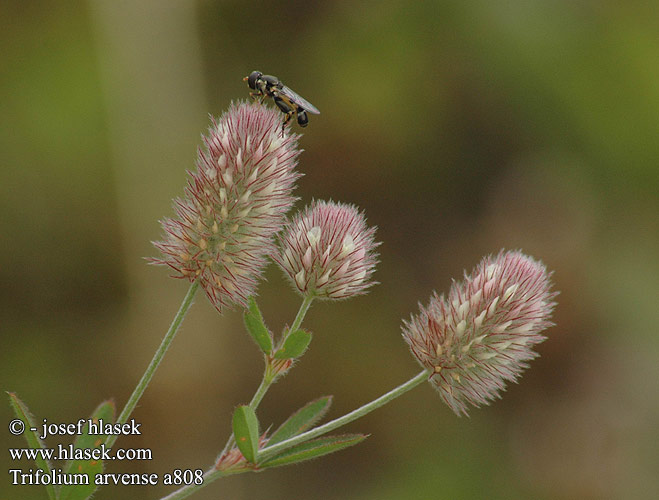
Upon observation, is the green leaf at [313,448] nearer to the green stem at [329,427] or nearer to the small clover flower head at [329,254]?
the green stem at [329,427]

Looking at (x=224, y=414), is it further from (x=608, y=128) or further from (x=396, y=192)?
(x=608, y=128)

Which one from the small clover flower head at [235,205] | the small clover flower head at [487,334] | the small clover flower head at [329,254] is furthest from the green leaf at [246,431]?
the small clover flower head at [487,334]

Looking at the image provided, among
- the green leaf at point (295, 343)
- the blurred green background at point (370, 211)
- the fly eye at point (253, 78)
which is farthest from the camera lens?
the blurred green background at point (370, 211)

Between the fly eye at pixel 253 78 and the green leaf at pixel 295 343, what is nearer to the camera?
the green leaf at pixel 295 343

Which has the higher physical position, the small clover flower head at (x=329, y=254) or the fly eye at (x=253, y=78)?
the fly eye at (x=253, y=78)

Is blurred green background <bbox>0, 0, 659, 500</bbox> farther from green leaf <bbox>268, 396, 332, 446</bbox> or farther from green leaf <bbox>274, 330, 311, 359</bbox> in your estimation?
green leaf <bbox>274, 330, 311, 359</bbox>

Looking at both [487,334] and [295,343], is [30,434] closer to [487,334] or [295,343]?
[295,343]

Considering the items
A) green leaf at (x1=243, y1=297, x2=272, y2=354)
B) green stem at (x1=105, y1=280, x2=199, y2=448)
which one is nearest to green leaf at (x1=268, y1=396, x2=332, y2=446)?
green leaf at (x1=243, y1=297, x2=272, y2=354)
